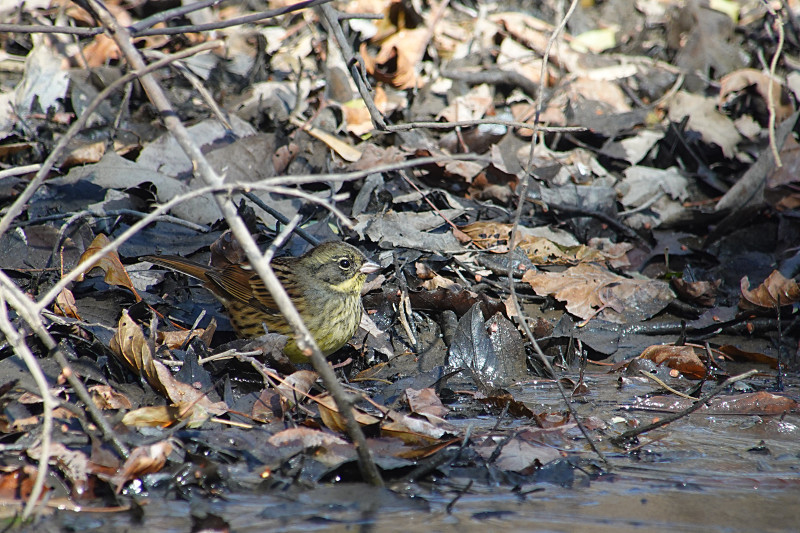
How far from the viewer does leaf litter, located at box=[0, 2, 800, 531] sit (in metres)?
3.18

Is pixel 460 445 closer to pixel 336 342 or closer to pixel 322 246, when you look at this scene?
pixel 336 342

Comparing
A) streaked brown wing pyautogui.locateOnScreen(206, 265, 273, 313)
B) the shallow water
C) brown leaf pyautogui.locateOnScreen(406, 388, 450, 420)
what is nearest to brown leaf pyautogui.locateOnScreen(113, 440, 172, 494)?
the shallow water

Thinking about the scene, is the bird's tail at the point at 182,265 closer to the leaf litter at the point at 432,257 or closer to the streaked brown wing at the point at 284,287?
the leaf litter at the point at 432,257

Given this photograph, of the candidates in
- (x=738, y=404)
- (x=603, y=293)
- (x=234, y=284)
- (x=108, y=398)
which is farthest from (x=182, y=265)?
(x=738, y=404)

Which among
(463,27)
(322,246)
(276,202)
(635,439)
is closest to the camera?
(635,439)

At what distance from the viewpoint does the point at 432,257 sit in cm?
543

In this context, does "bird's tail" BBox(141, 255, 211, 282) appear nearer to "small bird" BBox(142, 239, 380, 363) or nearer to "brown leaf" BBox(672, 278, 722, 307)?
"small bird" BBox(142, 239, 380, 363)

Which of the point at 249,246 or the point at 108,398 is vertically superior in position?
the point at 249,246

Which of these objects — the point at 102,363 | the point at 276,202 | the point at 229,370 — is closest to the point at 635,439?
the point at 229,370

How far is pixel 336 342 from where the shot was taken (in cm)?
454

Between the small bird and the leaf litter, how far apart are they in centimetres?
25

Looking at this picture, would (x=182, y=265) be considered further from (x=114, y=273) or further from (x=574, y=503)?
(x=574, y=503)

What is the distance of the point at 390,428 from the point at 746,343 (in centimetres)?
282

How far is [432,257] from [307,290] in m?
1.00
